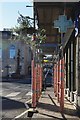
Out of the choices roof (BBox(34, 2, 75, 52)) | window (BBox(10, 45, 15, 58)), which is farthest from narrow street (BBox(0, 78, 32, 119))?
window (BBox(10, 45, 15, 58))

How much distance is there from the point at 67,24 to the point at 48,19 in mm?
5606

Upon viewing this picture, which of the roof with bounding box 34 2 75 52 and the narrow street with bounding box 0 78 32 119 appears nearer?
the roof with bounding box 34 2 75 52

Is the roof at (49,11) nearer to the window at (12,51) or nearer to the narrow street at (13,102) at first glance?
the narrow street at (13,102)

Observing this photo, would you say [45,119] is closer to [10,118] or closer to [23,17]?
[10,118]

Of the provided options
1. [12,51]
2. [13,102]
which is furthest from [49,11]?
[12,51]

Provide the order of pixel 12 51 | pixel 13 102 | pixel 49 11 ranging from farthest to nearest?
pixel 12 51 → pixel 13 102 → pixel 49 11

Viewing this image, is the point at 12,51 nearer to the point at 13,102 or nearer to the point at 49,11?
the point at 13,102

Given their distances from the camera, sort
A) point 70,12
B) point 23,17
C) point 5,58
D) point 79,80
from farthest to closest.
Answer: point 5,58
point 23,17
point 70,12
point 79,80

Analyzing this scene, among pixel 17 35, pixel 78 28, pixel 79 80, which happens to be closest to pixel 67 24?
pixel 78 28

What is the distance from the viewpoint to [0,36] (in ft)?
273

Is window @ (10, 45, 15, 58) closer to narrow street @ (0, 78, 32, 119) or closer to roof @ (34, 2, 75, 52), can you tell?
narrow street @ (0, 78, 32, 119)

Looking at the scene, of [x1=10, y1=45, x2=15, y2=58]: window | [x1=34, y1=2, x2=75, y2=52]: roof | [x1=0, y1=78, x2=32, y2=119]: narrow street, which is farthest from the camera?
[x1=10, y1=45, x2=15, y2=58]: window

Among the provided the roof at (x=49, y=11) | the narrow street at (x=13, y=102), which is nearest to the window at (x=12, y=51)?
the narrow street at (x=13, y=102)

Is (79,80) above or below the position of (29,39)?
below
